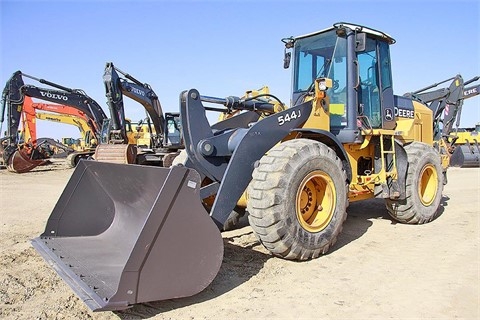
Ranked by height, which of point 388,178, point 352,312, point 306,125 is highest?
point 306,125

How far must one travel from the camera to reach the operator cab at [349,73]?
17.4 feet

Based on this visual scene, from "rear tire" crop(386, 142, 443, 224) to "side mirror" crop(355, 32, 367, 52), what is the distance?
1.82m

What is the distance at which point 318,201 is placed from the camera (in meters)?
4.57

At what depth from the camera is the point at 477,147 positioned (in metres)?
19.9

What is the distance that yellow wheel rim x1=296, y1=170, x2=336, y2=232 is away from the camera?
4.39 meters

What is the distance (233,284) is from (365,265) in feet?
4.76

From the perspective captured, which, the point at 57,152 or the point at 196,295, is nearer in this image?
the point at 196,295

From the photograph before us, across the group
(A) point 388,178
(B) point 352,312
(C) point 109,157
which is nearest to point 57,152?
(C) point 109,157

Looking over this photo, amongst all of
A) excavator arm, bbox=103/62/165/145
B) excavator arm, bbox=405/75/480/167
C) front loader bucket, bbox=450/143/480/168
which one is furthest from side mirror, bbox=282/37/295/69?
front loader bucket, bbox=450/143/480/168

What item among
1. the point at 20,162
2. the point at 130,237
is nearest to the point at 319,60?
the point at 130,237

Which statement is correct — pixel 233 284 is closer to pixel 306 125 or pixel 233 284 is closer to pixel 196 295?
pixel 196 295

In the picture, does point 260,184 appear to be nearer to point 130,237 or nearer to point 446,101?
point 130,237

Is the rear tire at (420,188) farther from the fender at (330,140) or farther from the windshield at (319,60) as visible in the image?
the windshield at (319,60)

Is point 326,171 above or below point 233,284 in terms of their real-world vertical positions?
above
